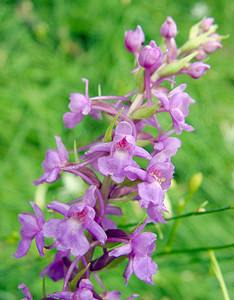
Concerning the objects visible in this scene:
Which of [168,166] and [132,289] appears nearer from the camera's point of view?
[168,166]

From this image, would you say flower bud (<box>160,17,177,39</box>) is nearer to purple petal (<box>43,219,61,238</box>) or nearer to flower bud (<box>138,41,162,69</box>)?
flower bud (<box>138,41,162,69</box>)

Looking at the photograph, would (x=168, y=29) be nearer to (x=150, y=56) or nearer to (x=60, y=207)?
(x=150, y=56)

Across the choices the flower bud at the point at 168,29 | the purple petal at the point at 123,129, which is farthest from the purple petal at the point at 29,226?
the flower bud at the point at 168,29

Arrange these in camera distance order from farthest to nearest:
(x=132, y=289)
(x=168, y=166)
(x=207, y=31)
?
(x=132, y=289), (x=207, y=31), (x=168, y=166)

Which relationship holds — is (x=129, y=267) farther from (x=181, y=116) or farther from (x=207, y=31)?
(x=207, y=31)

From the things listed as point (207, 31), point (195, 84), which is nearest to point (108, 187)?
point (207, 31)

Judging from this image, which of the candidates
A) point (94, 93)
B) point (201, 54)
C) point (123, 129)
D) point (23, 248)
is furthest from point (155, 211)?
point (94, 93)

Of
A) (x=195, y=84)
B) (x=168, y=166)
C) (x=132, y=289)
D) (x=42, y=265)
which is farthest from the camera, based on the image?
(x=195, y=84)
